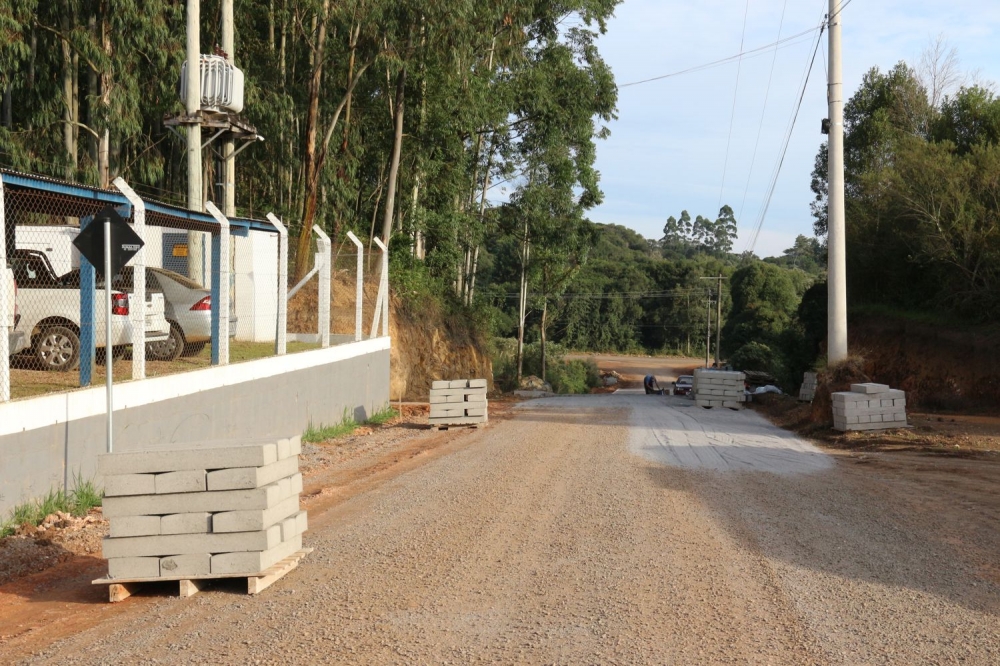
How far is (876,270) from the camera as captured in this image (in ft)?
108

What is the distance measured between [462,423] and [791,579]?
11978 mm

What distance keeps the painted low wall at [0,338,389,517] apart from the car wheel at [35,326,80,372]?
3.08ft

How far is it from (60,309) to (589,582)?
23.1 ft

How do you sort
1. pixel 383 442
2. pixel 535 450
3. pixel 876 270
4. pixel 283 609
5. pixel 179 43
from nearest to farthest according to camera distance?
1. pixel 283 609
2. pixel 535 450
3. pixel 383 442
4. pixel 179 43
5. pixel 876 270

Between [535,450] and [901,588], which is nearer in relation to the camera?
[901,588]

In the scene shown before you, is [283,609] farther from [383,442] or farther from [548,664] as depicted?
[383,442]

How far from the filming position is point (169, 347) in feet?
40.6

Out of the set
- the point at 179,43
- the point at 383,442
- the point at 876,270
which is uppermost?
the point at 179,43

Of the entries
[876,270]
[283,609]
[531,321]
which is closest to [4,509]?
[283,609]

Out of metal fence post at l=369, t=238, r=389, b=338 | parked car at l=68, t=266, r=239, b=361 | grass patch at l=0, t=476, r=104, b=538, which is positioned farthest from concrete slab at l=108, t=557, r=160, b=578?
metal fence post at l=369, t=238, r=389, b=338

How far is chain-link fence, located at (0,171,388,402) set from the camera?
947cm

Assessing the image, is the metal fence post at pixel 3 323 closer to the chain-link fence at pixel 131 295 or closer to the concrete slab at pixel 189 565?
the chain-link fence at pixel 131 295

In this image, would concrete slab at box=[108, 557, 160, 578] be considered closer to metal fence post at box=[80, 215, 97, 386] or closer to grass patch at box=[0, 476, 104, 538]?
grass patch at box=[0, 476, 104, 538]

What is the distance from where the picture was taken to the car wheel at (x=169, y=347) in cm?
1189
